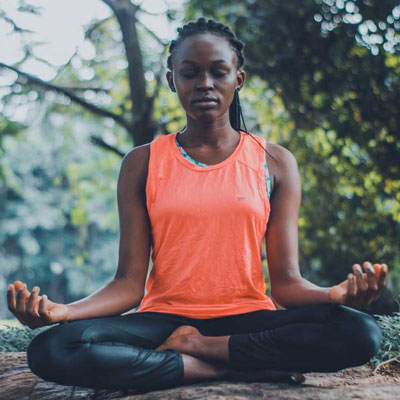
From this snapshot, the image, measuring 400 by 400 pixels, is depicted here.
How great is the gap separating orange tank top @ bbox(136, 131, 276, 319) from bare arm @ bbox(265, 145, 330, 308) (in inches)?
2.3

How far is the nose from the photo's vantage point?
2.46 m

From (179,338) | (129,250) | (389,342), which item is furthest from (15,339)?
(389,342)

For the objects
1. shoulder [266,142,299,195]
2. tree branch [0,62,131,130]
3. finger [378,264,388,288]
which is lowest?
finger [378,264,388,288]

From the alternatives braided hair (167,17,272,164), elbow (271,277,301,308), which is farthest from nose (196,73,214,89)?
elbow (271,277,301,308)

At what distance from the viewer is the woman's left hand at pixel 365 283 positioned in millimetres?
1858

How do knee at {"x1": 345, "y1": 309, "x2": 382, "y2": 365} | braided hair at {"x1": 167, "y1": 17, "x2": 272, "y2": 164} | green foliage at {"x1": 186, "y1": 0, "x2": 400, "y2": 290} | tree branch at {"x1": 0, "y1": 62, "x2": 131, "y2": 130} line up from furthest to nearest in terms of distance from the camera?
1. tree branch at {"x1": 0, "y1": 62, "x2": 131, "y2": 130}
2. green foliage at {"x1": 186, "y1": 0, "x2": 400, "y2": 290}
3. braided hair at {"x1": 167, "y1": 17, "x2": 272, "y2": 164}
4. knee at {"x1": 345, "y1": 309, "x2": 382, "y2": 365}

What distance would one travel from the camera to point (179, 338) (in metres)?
2.26

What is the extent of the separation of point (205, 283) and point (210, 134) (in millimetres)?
720

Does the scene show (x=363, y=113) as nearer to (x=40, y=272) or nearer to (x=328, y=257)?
(x=328, y=257)

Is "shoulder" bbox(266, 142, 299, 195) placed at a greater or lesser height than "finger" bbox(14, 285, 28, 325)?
greater

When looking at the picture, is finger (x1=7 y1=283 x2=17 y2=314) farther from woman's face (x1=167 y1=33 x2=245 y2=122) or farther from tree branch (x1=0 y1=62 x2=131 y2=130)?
tree branch (x1=0 y1=62 x2=131 y2=130)

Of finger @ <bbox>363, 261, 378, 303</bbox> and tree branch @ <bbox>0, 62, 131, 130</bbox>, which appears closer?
finger @ <bbox>363, 261, 378, 303</bbox>

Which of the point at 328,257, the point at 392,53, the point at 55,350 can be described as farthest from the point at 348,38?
the point at 55,350

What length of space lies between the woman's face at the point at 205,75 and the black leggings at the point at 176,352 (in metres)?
0.96
